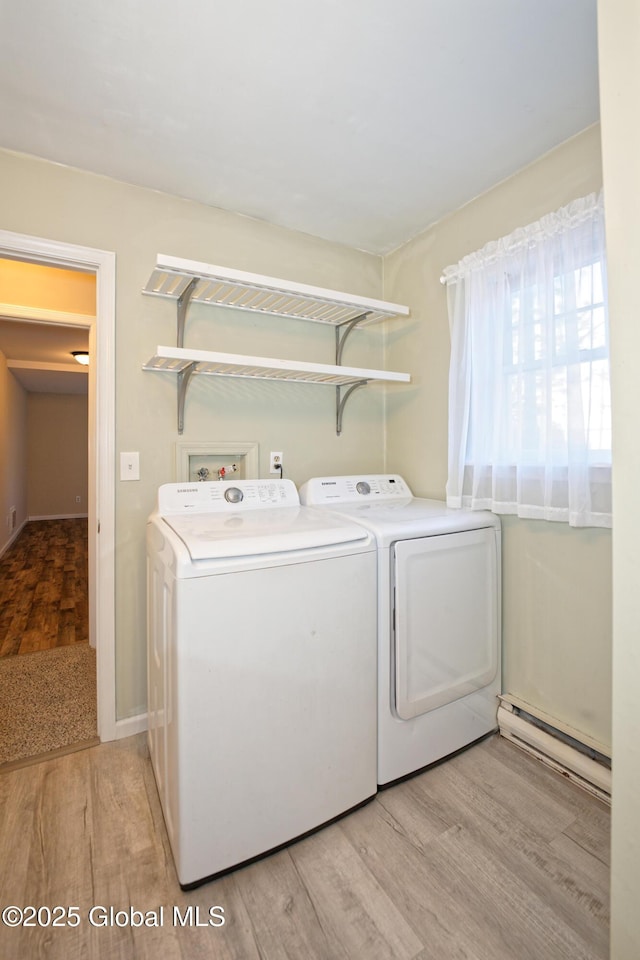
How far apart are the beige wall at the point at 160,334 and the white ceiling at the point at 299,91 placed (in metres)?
0.11

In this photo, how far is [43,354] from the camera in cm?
498

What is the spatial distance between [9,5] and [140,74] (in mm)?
320

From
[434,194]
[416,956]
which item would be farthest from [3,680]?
[434,194]

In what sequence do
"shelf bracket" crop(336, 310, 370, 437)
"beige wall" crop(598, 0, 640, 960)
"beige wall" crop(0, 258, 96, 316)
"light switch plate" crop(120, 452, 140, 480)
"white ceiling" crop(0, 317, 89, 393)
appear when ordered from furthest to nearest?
1. "white ceiling" crop(0, 317, 89, 393)
2. "beige wall" crop(0, 258, 96, 316)
3. "shelf bracket" crop(336, 310, 370, 437)
4. "light switch plate" crop(120, 452, 140, 480)
5. "beige wall" crop(598, 0, 640, 960)

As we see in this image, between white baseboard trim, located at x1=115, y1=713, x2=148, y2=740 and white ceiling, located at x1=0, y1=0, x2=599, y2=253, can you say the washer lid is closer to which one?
white baseboard trim, located at x1=115, y1=713, x2=148, y2=740

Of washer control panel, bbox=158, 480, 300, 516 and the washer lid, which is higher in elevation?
washer control panel, bbox=158, 480, 300, 516

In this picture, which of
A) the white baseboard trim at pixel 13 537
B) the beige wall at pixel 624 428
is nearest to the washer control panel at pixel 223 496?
the beige wall at pixel 624 428

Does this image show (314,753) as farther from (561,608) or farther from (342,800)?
(561,608)

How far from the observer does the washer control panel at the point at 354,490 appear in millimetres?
2035

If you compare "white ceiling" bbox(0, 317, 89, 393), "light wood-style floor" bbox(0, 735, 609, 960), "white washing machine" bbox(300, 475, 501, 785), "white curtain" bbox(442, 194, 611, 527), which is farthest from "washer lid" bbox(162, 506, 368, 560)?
"white ceiling" bbox(0, 317, 89, 393)

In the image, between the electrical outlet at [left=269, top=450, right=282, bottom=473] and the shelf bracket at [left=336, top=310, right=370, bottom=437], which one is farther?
the shelf bracket at [left=336, top=310, right=370, bottom=437]

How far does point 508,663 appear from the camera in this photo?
1858mm

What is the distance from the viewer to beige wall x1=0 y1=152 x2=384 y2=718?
1.72 meters

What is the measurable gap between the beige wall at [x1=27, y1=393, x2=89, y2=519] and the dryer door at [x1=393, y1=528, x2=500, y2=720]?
7863mm
